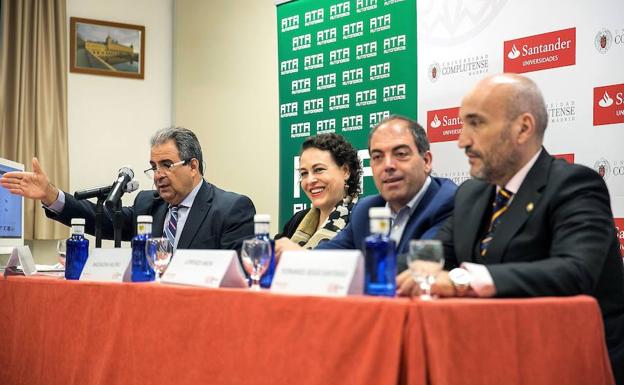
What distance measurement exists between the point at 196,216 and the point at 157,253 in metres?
1.20

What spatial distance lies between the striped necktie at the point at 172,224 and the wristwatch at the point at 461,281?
211cm

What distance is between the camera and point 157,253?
7.95 feet

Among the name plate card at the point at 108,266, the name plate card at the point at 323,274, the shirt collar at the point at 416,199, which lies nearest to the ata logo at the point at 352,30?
the shirt collar at the point at 416,199

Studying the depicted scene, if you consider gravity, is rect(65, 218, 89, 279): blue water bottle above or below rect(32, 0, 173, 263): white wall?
below

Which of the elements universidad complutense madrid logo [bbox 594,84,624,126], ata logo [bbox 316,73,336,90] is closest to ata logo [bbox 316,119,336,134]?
ata logo [bbox 316,73,336,90]

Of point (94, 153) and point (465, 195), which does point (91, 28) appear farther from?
point (465, 195)

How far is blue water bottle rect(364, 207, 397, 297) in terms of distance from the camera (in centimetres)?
172

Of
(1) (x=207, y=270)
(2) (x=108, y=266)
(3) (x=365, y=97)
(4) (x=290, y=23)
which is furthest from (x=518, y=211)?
(4) (x=290, y=23)

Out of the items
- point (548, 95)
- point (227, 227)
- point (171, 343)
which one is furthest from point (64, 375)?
point (548, 95)

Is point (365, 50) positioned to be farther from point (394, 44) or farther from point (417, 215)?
point (417, 215)

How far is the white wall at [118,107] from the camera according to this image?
6.36 meters

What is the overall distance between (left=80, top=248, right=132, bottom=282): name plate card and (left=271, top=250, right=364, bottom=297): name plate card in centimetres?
79

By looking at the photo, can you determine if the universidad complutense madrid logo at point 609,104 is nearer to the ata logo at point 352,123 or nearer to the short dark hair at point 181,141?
the ata logo at point 352,123

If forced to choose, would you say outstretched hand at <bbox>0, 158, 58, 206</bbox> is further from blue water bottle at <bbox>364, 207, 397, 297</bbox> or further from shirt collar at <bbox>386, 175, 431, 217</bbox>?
blue water bottle at <bbox>364, 207, 397, 297</bbox>
